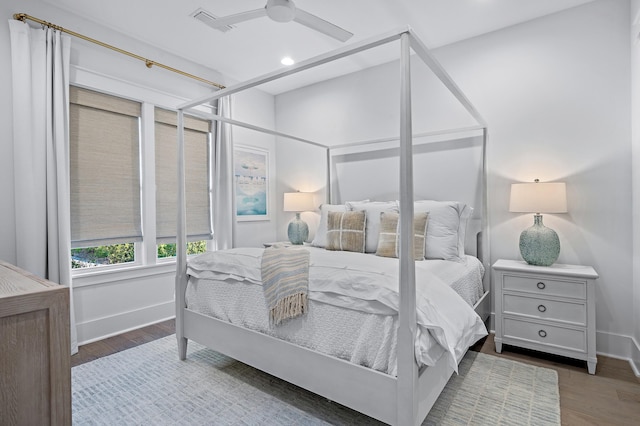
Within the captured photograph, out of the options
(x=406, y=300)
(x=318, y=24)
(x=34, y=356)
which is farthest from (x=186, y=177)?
(x=406, y=300)

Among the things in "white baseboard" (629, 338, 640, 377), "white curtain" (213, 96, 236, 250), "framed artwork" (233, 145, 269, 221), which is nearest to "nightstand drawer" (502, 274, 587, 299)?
"white baseboard" (629, 338, 640, 377)

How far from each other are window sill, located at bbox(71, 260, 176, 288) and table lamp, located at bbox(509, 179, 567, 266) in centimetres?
330

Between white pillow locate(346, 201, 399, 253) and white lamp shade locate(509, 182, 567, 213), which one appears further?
white pillow locate(346, 201, 399, 253)

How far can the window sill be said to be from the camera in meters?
2.84

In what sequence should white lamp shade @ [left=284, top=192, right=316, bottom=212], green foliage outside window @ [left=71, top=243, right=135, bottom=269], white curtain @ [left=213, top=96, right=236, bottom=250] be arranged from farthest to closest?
white lamp shade @ [left=284, top=192, right=316, bottom=212], white curtain @ [left=213, top=96, right=236, bottom=250], green foliage outside window @ [left=71, top=243, right=135, bottom=269]

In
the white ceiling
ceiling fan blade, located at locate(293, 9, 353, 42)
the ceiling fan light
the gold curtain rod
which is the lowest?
ceiling fan blade, located at locate(293, 9, 353, 42)

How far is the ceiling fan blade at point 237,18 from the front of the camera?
2084 mm

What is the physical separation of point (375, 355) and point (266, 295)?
0.73m

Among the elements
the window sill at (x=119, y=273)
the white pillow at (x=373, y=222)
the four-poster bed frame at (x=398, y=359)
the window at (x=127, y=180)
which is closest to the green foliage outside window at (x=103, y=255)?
the window at (x=127, y=180)

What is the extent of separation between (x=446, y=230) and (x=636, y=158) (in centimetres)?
137

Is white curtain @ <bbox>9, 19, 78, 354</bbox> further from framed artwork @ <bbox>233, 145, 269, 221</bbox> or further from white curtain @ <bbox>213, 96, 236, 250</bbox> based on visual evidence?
framed artwork @ <bbox>233, 145, 269, 221</bbox>

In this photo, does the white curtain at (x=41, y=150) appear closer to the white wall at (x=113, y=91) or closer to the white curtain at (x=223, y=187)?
the white wall at (x=113, y=91)

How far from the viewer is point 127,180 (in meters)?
3.18

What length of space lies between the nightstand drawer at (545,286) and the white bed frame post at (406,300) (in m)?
1.52
